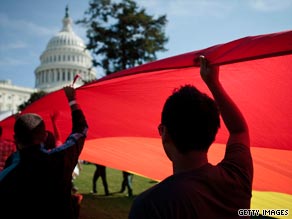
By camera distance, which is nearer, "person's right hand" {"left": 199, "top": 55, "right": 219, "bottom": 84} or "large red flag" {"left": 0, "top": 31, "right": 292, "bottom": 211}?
"person's right hand" {"left": 199, "top": 55, "right": 219, "bottom": 84}

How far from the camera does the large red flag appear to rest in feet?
7.88

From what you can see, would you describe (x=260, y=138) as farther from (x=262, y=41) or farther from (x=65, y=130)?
(x=65, y=130)

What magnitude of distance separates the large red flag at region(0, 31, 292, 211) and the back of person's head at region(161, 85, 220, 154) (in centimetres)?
74

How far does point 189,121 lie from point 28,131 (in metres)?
1.44

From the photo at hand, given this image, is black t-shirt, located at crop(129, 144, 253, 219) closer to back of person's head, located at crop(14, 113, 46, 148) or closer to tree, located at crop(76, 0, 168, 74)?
back of person's head, located at crop(14, 113, 46, 148)

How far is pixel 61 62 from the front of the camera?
4085 inches

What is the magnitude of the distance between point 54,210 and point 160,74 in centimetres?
156

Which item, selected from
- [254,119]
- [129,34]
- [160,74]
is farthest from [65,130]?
[129,34]

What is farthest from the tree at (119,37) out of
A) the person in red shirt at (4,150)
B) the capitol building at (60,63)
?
the capitol building at (60,63)

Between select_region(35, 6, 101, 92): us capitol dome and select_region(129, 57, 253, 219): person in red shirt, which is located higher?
select_region(35, 6, 101, 92): us capitol dome

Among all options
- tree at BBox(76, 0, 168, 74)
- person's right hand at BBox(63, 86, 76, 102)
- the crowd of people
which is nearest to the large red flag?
person's right hand at BBox(63, 86, 76, 102)

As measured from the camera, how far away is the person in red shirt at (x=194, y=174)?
4.35 feet

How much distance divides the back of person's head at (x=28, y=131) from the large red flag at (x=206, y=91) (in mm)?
960

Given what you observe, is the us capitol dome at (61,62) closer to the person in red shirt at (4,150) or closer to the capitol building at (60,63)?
the capitol building at (60,63)
